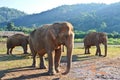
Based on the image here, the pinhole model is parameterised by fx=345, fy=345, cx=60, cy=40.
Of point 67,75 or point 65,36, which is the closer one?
point 65,36

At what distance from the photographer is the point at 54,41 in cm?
1429

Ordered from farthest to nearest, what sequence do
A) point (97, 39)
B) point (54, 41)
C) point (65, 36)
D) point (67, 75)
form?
point (97, 39) < point (67, 75) < point (54, 41) < point (65, 36)

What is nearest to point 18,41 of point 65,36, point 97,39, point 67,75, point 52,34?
point 97,39

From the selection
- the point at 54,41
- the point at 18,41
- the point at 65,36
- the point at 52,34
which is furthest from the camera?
the point at 18,41

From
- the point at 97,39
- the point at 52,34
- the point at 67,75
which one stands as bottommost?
the point at 67,75

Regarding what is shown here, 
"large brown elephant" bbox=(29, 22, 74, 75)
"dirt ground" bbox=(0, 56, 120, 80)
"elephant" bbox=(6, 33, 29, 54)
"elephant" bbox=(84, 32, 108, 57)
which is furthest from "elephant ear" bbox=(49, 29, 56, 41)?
"elephant" bbox=(6, 33, 29, 54)

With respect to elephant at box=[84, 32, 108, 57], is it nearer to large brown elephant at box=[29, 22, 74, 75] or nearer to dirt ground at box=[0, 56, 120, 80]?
dirt ground at box=[0, 56, 120, 80]

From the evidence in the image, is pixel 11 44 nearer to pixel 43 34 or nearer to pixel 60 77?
pixel 43 34

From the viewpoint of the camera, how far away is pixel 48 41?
47.8 ft

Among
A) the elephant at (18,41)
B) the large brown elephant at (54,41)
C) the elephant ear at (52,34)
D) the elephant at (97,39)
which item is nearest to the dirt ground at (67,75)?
the large brown elephant at (54,41)

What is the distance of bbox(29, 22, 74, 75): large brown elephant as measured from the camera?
13.2m

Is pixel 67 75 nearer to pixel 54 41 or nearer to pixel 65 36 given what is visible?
pixel 54 41

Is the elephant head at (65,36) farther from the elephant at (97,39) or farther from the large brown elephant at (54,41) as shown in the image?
the elephant at (97,39)

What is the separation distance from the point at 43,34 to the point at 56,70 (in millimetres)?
1710
